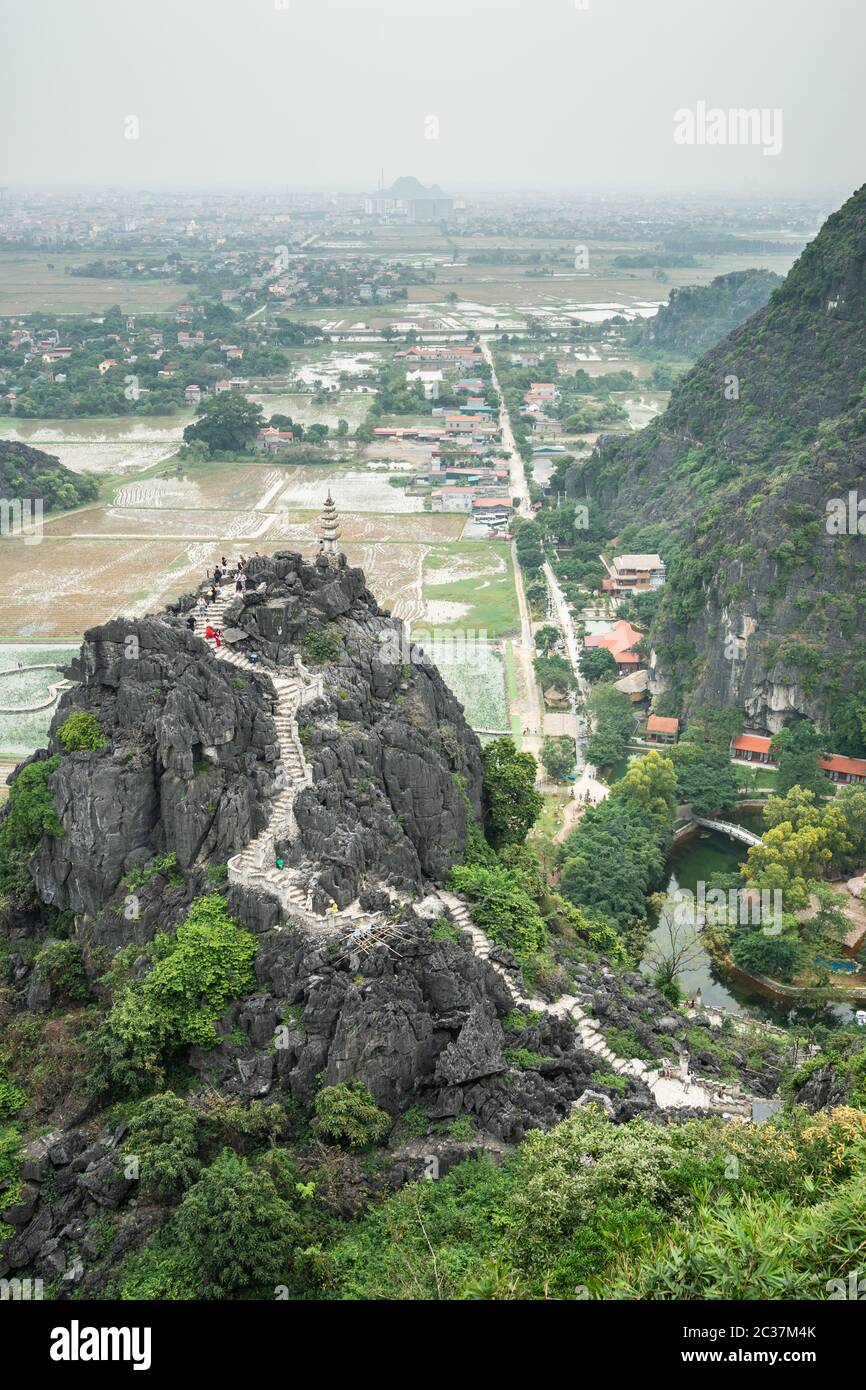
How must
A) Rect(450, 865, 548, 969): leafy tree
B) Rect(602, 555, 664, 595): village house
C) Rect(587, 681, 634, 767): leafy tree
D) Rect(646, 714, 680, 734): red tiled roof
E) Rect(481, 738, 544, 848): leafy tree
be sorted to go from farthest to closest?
Rect(602, 555, 664, 595): village house, Rect(646, 714, 680, 734): red tiled roof, Rect(587, 681, 634, 767): leafy tree, Rect(481, 738, 544, 848): leafy tree, Rect(450, 865, 548, 969): leafy tree

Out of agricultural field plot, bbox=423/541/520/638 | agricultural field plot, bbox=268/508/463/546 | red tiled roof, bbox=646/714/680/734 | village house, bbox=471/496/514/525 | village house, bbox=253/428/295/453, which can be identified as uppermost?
village house, bbox=253/428/295/453

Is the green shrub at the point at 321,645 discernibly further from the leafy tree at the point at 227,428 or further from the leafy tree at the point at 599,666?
the leafy tree at the point at 227,428

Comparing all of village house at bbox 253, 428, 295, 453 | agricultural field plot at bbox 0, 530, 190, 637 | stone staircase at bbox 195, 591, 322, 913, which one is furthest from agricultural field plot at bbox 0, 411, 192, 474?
stone staircase at bbox 195, 591, 322, 913

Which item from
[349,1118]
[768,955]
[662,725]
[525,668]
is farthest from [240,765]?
[525,668]

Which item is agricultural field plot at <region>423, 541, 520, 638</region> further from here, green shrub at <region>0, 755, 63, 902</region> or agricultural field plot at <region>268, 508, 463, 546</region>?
green shrub at <region>0, 755, 63, 902</region>

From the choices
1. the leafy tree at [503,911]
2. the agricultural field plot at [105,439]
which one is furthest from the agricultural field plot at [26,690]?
the agricultural field plot at [105,439]

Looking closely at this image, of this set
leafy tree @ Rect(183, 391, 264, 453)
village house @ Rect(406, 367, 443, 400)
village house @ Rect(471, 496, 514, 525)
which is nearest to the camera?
village house @ Rect(471, 496, 514, 525)

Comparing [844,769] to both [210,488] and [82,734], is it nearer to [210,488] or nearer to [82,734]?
[82,734]
